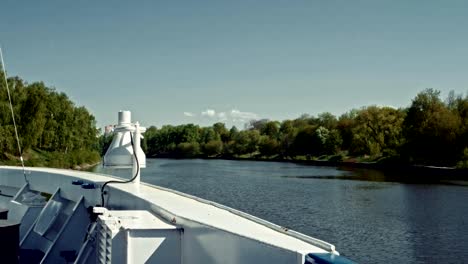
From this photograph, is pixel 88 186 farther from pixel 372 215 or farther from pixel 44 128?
pixel 44 128

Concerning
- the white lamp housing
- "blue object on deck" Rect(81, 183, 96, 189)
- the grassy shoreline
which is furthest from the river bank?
the white lamp housing

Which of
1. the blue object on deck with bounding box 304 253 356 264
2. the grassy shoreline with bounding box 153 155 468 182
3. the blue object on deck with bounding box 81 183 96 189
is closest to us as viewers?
the blue object on deck with bounding box 304 253 356 264

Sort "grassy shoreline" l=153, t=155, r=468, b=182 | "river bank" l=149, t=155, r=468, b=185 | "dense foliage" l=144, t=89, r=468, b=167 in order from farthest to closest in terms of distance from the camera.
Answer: "dense foliage" l=144, t=89, r=468, b=167, "grassy shoreline" l=153, t=155, r=468, b=182, "river bank" l=149, t=155, r=468, b=185

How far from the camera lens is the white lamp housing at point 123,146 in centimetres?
645

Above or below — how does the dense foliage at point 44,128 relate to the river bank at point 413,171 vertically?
above

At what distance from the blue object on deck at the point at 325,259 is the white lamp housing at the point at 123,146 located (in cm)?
392

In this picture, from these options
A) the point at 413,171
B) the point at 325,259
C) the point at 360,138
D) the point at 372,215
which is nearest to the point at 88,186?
the point at 325,259

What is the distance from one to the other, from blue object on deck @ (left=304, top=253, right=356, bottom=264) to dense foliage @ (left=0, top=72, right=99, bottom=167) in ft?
146

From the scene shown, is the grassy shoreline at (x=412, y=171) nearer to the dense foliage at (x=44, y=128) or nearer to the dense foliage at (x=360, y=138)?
the dense foliage at (x=360, y=138)

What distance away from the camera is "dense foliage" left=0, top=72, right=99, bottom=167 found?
45.8 m

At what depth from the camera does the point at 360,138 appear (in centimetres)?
9012

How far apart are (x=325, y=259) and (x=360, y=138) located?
3551 inches

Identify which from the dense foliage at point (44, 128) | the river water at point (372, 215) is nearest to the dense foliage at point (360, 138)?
the river water at point (372, 215)

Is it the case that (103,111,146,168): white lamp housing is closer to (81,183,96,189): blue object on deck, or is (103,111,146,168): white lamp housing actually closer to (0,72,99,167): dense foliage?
(81,183,96,189): blue object on deck
